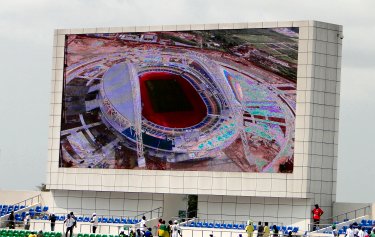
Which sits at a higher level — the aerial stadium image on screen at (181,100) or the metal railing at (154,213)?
the aerial stadium image on screen at (181,100)

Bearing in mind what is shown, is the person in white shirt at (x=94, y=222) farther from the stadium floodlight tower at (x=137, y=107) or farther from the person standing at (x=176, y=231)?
the person standing at (x=176, y=231)

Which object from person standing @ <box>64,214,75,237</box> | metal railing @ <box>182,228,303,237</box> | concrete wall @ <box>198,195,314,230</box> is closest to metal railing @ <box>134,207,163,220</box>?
concrete wall @ <box>198,195,314,230</box>

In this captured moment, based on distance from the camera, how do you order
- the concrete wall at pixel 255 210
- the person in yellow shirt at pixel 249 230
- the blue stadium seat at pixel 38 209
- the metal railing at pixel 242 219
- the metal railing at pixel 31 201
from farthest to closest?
the metal railing at pixel 31 201 < the blue stadium seat at pixel 38 209 < the metal railing at pixel 242 219 < the concrete wall at pixel 255 210 < the person in yellow shirt at pixel 249 230

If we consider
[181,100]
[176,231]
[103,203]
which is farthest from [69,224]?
[181,100]

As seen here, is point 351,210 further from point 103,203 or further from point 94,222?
point 103,203

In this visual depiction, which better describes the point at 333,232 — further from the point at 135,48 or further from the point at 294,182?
the point at 135,48

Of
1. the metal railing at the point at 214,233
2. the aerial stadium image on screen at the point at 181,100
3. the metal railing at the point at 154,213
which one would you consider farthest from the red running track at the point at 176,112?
the metal railing at the point at 214,233

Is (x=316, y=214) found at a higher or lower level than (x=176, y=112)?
lower
